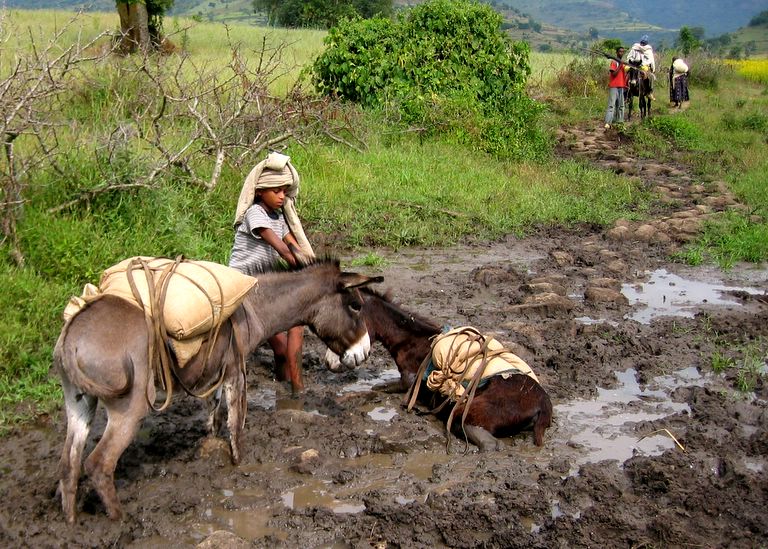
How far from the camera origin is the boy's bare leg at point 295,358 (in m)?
6.22

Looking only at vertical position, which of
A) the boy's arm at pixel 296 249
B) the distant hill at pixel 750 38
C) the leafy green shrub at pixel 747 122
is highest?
the boy's arm at pixel 296 249

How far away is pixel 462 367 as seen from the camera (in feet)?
18.4

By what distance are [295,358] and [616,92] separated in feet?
51.6

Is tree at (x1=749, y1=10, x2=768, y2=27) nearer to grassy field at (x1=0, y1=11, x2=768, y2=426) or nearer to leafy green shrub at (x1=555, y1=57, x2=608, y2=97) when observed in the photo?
leafy green shrub at (x1=555, y1=57, x2=608, y2=97)

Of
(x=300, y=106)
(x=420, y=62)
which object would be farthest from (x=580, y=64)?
(x=300, y=106)

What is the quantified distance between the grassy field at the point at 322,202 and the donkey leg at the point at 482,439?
2.90 m

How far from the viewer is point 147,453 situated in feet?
16.8

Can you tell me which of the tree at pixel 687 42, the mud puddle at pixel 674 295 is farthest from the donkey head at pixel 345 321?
the tree at pixel 687 42

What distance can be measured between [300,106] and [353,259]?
381 centimetres

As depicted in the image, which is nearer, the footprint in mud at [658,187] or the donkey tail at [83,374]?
the donkey tail at [83,374]

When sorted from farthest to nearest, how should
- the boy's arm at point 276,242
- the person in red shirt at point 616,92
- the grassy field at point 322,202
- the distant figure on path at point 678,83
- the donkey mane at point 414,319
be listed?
1. the distant figure on path at point 678,83
2. the person in red shirt at point 616,92
3. the grassy field at point 322,202
4. the donkey mane at point 414,319
5. the boy's arm at point 276,242

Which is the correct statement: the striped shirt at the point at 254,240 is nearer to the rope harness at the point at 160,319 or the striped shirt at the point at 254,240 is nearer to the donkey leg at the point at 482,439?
the rope harness at the point at 160,319

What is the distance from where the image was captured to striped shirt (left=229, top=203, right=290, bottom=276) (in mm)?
5922

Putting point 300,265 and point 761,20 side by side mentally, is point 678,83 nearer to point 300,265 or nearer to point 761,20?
point 300,265
